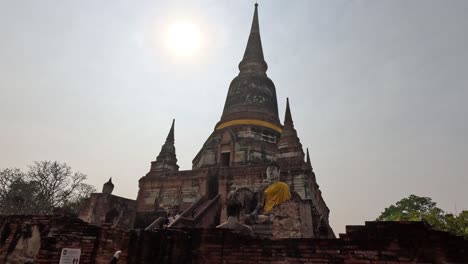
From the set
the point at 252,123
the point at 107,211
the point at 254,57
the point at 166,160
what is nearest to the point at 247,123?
the point at 252,123

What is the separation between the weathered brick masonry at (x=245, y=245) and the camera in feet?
15.9

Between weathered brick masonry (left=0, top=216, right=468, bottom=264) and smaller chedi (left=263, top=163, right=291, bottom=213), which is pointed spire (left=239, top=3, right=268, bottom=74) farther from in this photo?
weathered brick masonry (left=0, top=216, right=468, bottom=264)

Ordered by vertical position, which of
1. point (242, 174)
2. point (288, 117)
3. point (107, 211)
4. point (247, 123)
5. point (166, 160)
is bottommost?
point (107, 211)

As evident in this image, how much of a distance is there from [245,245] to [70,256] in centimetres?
324

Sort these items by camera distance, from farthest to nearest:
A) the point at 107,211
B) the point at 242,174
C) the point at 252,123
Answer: the point at 252,123, the point at 242,174, the point at 107,211

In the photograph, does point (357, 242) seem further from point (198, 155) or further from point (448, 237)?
point (198, 155)

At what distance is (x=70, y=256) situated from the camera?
5727mm

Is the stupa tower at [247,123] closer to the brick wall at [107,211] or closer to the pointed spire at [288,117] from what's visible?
the pointed spire at [288,117]

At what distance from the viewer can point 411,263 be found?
4824mm

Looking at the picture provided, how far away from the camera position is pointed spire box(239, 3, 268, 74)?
94.6 feet

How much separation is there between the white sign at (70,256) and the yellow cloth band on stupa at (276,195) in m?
10.4

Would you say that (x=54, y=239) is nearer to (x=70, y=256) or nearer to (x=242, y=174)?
(x=70, y=256)

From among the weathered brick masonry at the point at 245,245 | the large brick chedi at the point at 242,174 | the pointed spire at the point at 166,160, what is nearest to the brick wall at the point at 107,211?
the large brick chedi at the point at 242,174

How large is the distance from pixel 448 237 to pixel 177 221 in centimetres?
1116
